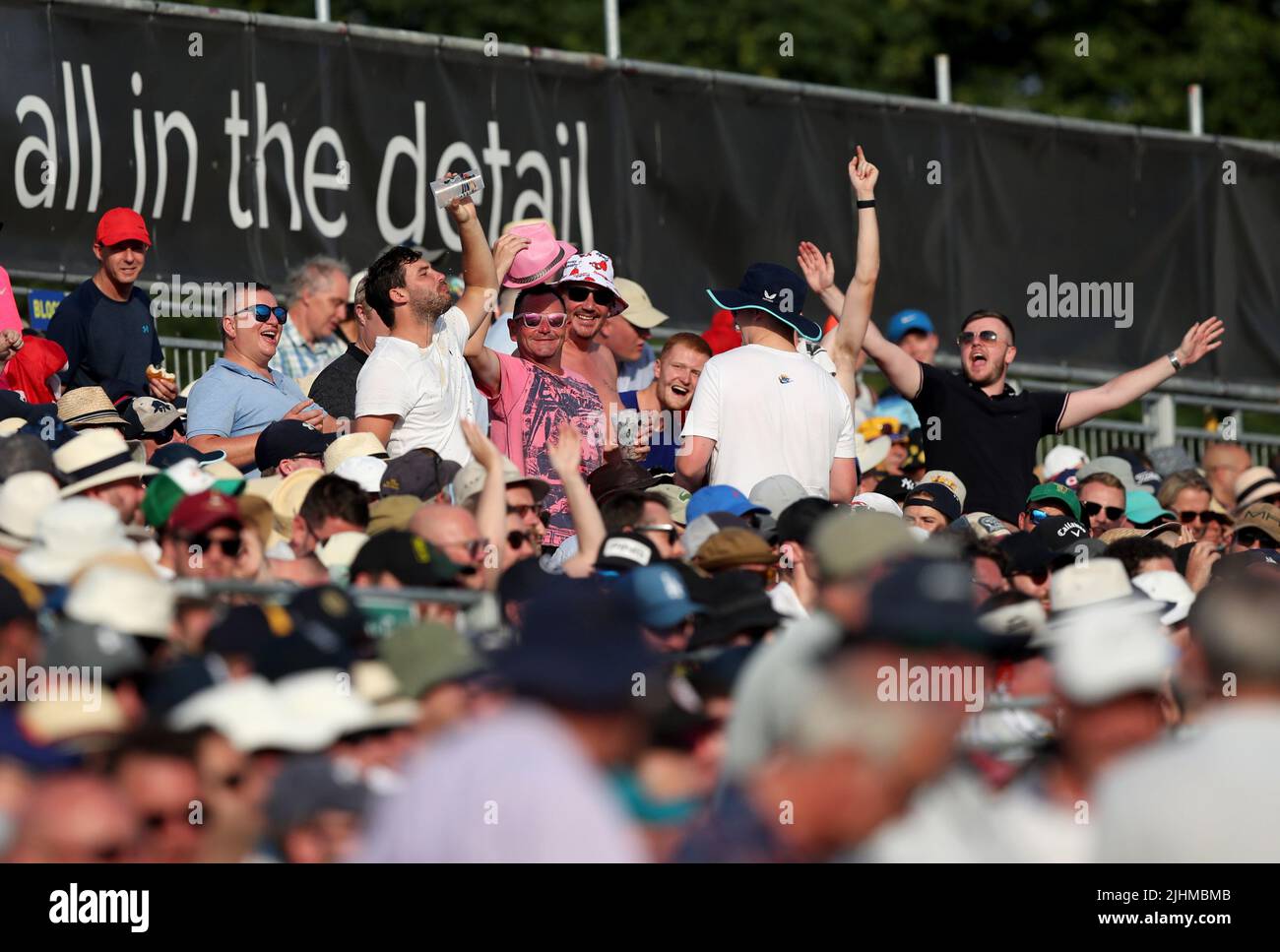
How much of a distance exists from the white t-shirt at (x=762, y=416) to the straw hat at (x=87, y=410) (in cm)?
220

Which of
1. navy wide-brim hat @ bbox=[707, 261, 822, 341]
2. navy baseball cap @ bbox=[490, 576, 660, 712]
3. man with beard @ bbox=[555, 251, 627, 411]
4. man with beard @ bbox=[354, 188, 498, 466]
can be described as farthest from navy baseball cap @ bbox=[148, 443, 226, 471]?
navy baseball cap @ bbox=[490, 576, 660, 712]

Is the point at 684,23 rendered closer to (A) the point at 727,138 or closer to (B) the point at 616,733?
(A) the point at 727,138

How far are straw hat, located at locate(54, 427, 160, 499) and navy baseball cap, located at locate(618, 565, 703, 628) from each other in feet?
6.06

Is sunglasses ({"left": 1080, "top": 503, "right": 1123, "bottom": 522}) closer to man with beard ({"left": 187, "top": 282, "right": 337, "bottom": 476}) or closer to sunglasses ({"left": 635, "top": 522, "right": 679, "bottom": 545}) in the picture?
sunglasses ({"left": 635, "top": 522, "right": 679, "bottom": 545})

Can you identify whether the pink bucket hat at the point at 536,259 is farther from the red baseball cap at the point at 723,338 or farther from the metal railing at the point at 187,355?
the metal railing at the point at 187,355

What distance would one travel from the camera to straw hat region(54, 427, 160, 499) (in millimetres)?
7457

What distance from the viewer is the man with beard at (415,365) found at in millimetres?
8477

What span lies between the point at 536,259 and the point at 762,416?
1338 millimetres

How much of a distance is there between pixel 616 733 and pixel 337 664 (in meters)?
1.31

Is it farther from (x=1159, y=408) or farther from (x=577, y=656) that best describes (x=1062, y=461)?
(x=577, y=656)

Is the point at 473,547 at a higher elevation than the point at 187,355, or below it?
below

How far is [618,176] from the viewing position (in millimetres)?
13297

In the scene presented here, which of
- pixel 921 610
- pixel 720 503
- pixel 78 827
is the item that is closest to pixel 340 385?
Answer: pixel 720 503

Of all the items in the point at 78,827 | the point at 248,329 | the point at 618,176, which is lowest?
the point at 78,827
